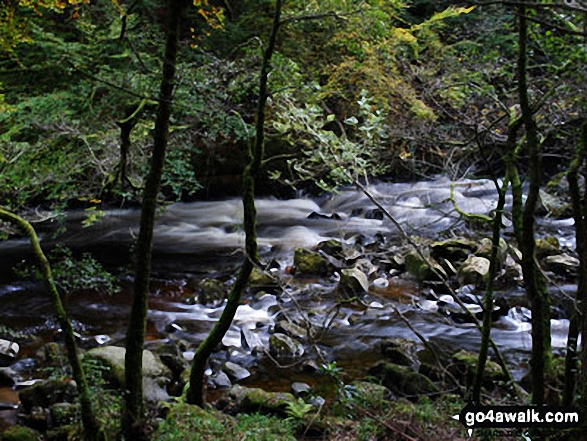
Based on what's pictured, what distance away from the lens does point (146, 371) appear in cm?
676

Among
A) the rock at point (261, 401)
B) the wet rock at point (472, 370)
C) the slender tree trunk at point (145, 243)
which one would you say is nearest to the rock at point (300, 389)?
the rock at point (261, 401)

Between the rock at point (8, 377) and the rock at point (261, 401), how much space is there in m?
2.80

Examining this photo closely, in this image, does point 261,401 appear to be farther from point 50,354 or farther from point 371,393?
point 50,354

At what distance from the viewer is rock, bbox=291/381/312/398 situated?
21.6 feet

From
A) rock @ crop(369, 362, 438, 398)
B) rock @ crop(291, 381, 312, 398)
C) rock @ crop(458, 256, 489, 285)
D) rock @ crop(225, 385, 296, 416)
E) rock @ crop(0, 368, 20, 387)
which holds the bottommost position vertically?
rock @ crop(0, 368, 20, 387)

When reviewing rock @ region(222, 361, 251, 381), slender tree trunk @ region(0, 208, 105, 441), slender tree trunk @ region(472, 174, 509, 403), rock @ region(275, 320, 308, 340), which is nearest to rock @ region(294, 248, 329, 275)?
rock @ region(275, 320, 308, 340)

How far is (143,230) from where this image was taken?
4.45 m

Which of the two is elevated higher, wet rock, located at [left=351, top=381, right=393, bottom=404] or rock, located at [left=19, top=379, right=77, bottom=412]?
wet rock, located at [left=351, top=381, right=393, bottom=404]

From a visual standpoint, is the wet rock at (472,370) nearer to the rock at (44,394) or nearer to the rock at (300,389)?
the rock at (300,389)

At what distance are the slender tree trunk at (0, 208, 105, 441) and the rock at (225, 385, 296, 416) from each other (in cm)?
192

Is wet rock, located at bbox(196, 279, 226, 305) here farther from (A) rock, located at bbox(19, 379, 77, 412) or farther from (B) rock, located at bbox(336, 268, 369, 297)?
(A) rock, located at bbox(19, 379, 77, 412)

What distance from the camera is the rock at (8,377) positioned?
6832 mm

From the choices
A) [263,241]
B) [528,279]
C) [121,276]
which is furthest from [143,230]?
[263,241]

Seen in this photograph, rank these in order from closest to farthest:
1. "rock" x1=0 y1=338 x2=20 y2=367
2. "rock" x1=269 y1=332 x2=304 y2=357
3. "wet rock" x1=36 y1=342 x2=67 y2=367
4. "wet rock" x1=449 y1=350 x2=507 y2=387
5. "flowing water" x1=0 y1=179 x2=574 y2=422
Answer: "wet rock" x1=449 y1=350 x2=507 y2=387 < "wet rock" x1=36 y1=342 x2=67 y2=367 < "rock" x1=0 y1=338 x2=20 y2=367 < "rock" x1=269 y1=332 x2=304 y2=357 < "flowing water" x1=0 y1=179 x2=574 y2=422
